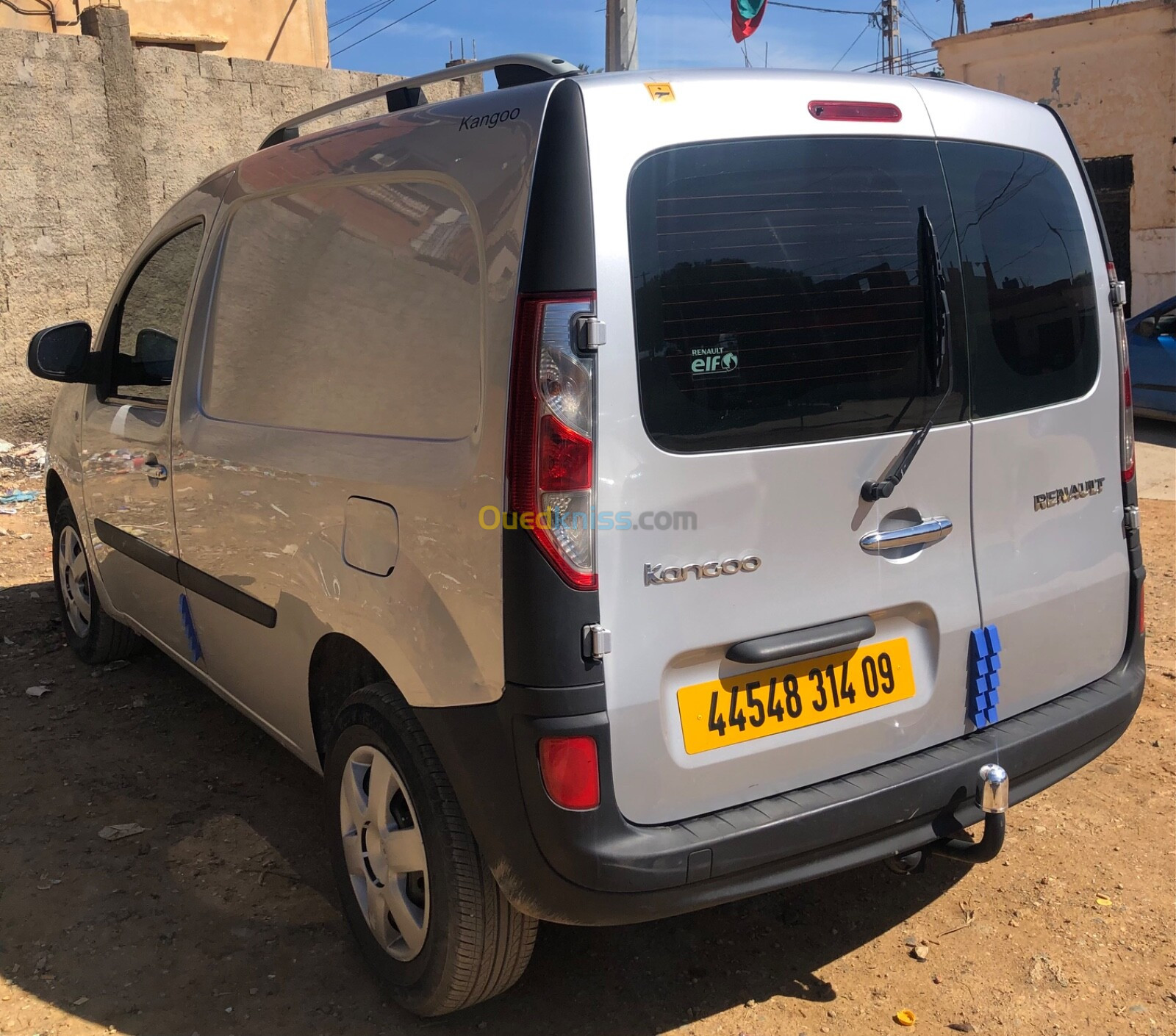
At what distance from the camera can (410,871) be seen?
2434 millimetres

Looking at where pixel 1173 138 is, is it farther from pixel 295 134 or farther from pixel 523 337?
pixel 523 337

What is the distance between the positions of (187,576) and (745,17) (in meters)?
7.31

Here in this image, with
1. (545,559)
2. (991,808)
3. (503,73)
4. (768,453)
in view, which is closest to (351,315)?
(503,73)

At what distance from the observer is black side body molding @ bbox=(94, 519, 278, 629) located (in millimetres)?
2961

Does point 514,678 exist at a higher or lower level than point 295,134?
lower

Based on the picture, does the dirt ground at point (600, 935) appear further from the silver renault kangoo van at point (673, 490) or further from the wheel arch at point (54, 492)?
the wheel arch at point (54, 492)

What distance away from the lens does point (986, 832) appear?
2359mm

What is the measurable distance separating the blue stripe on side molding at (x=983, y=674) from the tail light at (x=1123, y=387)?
26.0 inches

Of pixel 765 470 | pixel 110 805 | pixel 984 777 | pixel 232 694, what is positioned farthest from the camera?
pixel 110 805

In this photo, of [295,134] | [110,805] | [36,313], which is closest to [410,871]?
[110,805]

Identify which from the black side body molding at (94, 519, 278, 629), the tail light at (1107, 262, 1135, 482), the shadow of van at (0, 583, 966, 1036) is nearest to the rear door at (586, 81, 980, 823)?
the tail light at (1107, 262, 1135, 482)

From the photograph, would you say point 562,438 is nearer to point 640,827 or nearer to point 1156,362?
point 640,827

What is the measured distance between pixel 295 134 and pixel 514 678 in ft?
7.30

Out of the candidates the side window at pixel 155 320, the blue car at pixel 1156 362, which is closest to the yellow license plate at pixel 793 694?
the side window at pixel 155 320
